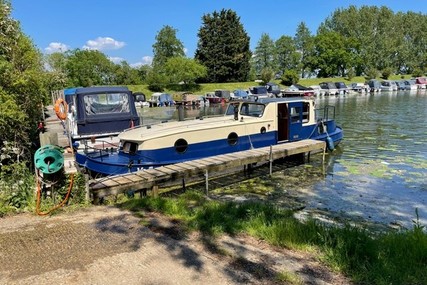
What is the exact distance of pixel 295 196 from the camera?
12.2 meters

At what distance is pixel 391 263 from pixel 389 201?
7.33 meters

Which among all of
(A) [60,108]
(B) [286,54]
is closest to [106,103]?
(A) [60,108]

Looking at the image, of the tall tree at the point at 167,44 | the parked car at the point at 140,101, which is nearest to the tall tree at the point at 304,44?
the tall tree at the point at 167,44

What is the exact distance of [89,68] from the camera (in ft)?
219

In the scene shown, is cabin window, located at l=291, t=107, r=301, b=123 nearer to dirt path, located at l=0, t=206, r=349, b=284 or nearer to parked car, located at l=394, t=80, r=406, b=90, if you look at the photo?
dirt path, located at l=0, t=206, r=349, b=284

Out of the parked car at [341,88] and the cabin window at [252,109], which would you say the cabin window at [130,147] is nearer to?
the cabin window at [252,109]

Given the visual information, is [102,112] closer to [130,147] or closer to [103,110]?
[103,110]

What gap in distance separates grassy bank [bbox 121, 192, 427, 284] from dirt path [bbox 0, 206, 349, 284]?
253 millimetres

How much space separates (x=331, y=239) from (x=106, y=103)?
39.7 ft

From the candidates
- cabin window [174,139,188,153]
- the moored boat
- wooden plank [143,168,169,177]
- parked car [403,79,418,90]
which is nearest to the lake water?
the moored boat

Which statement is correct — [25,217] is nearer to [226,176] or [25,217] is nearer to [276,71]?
[226,176]

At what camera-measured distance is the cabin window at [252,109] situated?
15922 millimetres

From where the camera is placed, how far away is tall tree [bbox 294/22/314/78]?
96375 mm

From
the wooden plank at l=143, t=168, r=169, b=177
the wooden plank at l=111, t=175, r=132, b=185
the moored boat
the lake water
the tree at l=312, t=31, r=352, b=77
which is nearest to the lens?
the wooden plank at l=111, t=175, r=132, b=185
